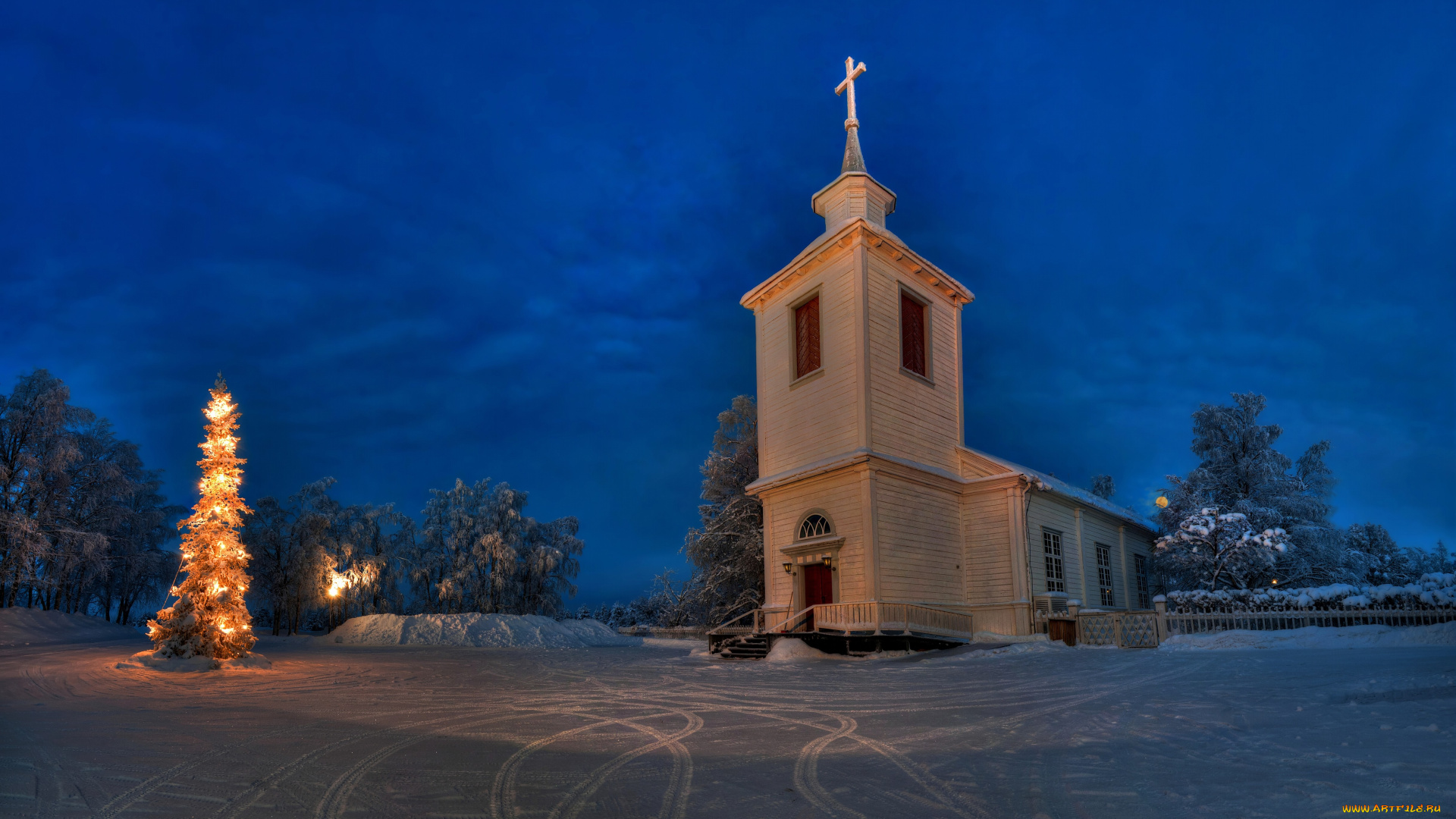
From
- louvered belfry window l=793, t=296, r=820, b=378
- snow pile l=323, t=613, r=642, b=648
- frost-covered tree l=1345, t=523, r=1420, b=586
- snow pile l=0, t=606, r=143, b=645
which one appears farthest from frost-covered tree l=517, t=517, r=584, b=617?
frost-covered tree l=1345, t=523, r=1420, b=586

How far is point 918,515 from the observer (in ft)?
67.6

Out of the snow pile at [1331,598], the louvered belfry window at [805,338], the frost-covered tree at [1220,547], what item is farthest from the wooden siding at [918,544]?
the frost-covered tree at [1220,547]

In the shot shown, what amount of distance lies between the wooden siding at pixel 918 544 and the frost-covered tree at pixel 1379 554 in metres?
23.7

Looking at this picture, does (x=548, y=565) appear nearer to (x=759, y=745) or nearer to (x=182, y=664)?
(x=182, y=664)

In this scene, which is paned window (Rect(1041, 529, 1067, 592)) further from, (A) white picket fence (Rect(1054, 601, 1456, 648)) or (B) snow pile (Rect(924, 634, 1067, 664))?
(B) snow pile (Rect(924, 634, 1067, 664))

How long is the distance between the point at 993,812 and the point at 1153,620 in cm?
1597

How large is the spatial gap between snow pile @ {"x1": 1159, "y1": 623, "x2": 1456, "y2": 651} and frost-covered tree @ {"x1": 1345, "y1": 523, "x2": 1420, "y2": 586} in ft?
68.6

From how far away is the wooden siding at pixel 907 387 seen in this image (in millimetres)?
20625

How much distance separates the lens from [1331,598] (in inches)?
739

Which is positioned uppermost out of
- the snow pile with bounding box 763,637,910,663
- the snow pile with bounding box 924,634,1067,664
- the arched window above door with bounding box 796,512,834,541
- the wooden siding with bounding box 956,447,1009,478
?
the wooden siding with bounding box 956,447,1009,478

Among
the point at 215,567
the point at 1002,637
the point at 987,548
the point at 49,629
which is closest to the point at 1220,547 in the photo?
the point at 987,548

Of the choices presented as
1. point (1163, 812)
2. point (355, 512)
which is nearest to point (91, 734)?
point (1163, 812)

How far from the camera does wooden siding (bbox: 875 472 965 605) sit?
1931cm

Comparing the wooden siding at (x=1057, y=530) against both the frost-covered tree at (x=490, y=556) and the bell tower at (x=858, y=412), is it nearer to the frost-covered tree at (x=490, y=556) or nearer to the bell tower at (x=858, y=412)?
the bell tower at (x=858, y=412)
